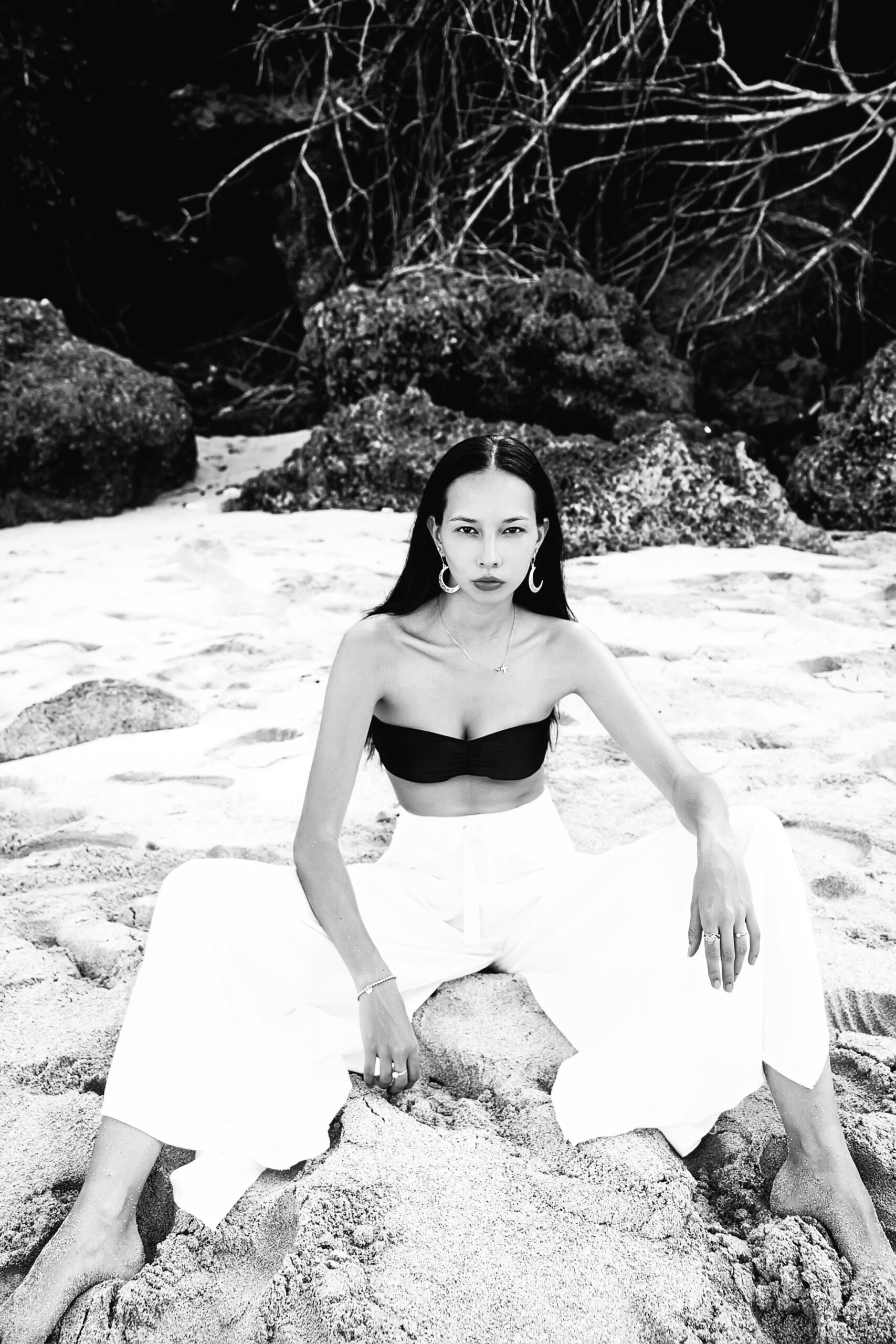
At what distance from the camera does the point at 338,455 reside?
6289mm

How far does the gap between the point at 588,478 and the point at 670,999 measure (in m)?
4.06

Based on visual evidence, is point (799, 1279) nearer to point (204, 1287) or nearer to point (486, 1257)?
point (486, 1257)

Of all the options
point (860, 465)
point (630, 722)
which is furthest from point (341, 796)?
point (860, 465)

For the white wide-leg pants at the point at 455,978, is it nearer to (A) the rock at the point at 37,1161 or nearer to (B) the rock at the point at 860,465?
(A) the rock at the point at 37,1161

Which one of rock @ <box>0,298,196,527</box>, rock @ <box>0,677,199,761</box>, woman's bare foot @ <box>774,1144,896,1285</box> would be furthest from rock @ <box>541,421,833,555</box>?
woman's bare foot @ <box>774,1144,896,1285</box>

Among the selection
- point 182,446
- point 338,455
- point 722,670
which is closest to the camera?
point 722,670

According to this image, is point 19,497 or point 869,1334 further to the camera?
point 19,497

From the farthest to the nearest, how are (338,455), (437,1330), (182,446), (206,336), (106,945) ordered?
1. (206,336)
2. (182,446)
3. (338,455)
4. (106,945)
5. (437,1330)

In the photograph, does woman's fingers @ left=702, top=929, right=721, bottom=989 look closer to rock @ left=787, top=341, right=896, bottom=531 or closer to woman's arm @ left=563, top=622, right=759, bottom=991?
woman's arm @ left=563, top=622, right=759, bottom=991

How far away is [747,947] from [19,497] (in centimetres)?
569

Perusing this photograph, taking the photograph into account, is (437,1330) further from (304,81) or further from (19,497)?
(304,81)

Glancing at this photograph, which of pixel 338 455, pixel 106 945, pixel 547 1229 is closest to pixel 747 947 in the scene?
pixel 547 1229

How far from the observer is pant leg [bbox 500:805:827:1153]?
184 centimetres

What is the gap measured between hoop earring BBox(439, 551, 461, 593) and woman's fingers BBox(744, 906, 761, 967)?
0.88 m
